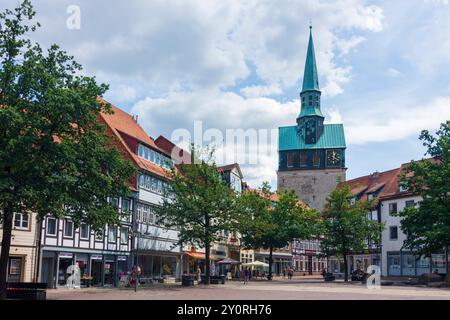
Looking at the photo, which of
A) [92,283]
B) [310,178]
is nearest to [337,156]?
[310,178]

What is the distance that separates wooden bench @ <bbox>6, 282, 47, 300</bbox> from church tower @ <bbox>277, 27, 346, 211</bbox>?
295ft

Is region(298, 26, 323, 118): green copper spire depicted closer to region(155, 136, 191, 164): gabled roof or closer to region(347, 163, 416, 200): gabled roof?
region(347, 163, 416, 200): gabled roof

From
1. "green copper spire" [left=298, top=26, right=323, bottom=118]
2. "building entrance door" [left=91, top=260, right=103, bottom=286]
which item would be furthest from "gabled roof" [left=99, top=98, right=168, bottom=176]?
"green copper spire" [left=298, top=26, right=323, bottom=118]

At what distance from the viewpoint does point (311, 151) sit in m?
114

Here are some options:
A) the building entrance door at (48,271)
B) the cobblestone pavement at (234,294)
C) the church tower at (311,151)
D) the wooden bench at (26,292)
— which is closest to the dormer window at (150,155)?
the building entrance door at (48,271)

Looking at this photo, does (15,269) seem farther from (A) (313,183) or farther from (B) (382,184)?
(A) (313,183)

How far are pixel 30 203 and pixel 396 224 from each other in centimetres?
5198

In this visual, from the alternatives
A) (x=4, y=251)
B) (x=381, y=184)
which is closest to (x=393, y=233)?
(x=381, y=184)

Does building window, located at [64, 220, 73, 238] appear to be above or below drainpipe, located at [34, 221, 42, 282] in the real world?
above

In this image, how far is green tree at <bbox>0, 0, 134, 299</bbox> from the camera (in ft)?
73.6

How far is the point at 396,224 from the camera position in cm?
6612

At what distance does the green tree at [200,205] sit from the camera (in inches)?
1635
